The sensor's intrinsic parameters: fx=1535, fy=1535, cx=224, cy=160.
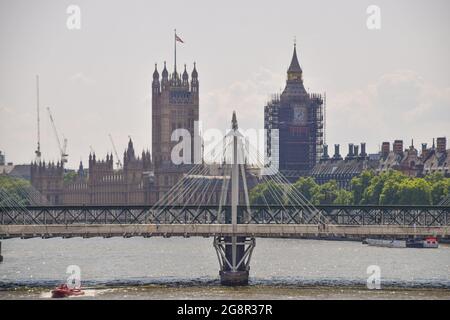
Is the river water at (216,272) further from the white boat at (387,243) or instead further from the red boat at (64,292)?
the white boat at (387,243)

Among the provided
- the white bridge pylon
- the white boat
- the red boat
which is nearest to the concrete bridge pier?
the white bridge pylon

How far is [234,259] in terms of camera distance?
11231 centimetres

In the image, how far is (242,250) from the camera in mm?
114688

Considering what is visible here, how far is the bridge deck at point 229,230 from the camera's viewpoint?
4522 inches

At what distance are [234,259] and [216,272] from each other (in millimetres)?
12590

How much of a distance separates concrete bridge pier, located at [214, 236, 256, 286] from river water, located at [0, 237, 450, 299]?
110 cm

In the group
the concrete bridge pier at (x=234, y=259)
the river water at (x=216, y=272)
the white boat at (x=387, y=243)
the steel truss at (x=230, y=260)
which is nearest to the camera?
the river water at (x=216, y=272)

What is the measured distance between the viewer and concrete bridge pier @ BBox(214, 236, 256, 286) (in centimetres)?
11025

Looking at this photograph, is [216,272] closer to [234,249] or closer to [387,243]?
[234,249]

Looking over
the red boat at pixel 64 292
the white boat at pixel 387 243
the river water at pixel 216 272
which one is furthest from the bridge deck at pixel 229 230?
the white boat at pixel 387 243

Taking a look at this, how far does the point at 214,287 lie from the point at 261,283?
175 inches

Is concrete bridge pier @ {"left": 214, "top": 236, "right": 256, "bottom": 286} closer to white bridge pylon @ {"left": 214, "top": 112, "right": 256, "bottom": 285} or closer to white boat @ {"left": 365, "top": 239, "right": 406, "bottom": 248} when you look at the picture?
white bridge pylon @ {"left": 214, "top": 112, "right": 256, "bottom": 285}

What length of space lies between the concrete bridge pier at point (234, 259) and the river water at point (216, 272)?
3.59 feet
